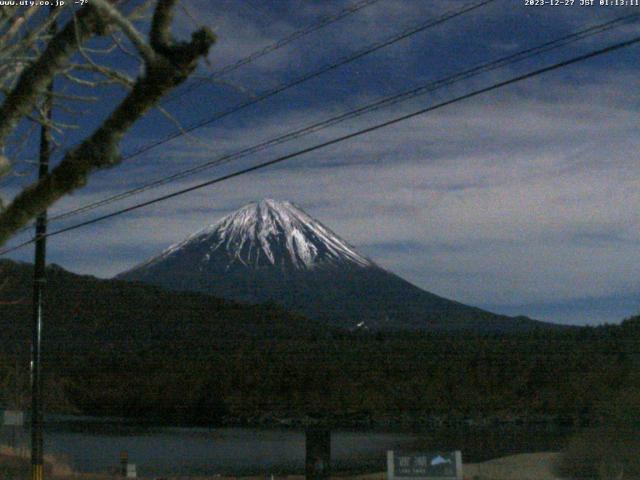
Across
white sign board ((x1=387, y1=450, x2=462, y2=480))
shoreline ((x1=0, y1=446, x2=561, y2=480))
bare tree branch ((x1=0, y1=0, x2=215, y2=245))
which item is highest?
bare tree branch ((x1=0, y1=0, x2=215, y2=245))

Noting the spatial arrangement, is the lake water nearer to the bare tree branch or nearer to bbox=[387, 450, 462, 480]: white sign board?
bbox=[387, 450, 462, 480]: white sign board

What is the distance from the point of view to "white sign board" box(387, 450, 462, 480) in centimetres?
1928

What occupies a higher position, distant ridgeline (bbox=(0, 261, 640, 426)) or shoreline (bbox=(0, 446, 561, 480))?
distant ridgeline (bbox=(0, 261, 640, 426))

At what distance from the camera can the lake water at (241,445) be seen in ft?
103

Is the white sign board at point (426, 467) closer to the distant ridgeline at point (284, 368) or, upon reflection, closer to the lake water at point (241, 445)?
the lake water at point (241, 445)

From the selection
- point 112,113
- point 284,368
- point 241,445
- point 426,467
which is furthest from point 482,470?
point 112,113

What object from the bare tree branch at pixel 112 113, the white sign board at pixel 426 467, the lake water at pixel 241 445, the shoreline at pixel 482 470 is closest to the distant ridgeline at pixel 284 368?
the lake water at pixel 241 445

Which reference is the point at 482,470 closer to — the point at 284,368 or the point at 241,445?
the point at 241,445

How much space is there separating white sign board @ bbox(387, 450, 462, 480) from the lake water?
32.5ft

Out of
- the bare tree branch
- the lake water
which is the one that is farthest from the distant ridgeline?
the bare tree branch

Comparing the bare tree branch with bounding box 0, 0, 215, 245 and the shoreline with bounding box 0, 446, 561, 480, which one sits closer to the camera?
the bare tree branch with bounding box 0, 0, 215, 245

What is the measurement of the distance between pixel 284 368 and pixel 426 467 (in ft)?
78.3

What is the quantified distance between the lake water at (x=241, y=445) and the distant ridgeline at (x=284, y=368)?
193cm

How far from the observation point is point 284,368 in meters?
43.0
